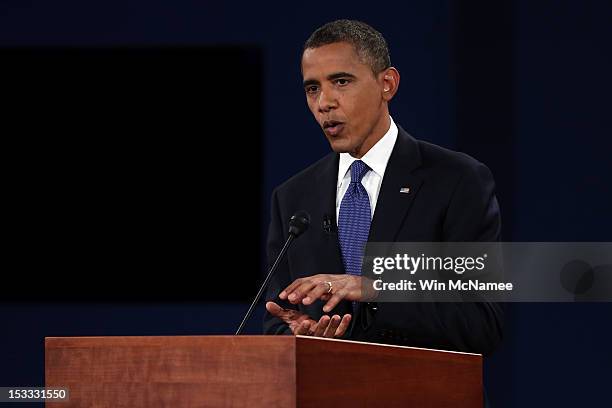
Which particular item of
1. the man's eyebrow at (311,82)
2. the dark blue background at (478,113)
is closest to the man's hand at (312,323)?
the man's eyebrow at (311,82)

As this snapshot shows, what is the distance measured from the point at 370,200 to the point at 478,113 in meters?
1.67

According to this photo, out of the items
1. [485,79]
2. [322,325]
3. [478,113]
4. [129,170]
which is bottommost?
[322,325]

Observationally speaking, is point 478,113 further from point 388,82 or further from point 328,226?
point 328,226

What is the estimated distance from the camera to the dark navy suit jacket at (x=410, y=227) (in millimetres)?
2225

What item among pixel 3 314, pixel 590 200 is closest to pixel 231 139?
pixel 3 314

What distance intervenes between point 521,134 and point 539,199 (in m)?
0.23

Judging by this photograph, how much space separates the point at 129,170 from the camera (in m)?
4.06

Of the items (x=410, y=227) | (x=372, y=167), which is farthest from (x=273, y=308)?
(x=372, y=167)

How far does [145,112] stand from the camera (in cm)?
407

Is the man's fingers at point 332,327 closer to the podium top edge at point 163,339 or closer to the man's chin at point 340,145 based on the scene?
the podium top edge at point 163,339

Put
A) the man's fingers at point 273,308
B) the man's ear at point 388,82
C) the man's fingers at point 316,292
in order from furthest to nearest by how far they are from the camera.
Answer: the man's ear at point 388,82
the man's fingers at point 273,308
the man's fingers at point 316,292

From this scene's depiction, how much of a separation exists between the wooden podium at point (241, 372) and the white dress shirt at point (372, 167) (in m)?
0.68

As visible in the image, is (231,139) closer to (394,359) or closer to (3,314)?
(3,314)

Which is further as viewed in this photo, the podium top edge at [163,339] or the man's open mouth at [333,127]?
the man's open mouth at [333,127]
